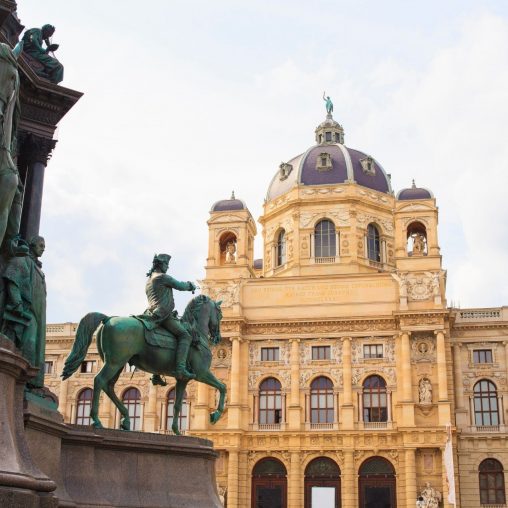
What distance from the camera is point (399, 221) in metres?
47.7

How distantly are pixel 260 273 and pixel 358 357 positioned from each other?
635 inches

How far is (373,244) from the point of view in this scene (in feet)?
166

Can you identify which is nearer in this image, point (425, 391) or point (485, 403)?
point (425, 391)

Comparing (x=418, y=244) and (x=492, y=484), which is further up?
(x=418, y=244)

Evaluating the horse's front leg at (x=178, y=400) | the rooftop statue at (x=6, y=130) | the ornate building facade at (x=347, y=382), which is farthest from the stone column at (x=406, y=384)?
the rooftop statue at (x=6, y=130)

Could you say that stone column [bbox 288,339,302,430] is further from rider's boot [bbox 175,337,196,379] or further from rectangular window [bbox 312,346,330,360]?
rider's boot [bbox 175,337,196,379]

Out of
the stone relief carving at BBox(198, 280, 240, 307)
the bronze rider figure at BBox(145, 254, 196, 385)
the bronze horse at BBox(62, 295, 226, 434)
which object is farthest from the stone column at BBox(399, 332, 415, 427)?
the bronze rider figure at BBox(145, 254, 196, 385)

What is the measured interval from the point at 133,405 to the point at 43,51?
3695cm

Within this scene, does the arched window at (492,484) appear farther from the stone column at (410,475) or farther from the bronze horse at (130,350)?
the bronze horse at (130,350)

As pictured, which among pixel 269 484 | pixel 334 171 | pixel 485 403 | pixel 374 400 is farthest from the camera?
pixel 334 171

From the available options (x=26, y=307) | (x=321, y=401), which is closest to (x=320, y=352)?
(x=321, y=401)

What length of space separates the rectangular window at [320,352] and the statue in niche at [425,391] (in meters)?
5.33

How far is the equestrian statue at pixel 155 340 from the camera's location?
463 inches

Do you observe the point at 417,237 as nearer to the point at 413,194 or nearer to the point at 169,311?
the point at 413,194
